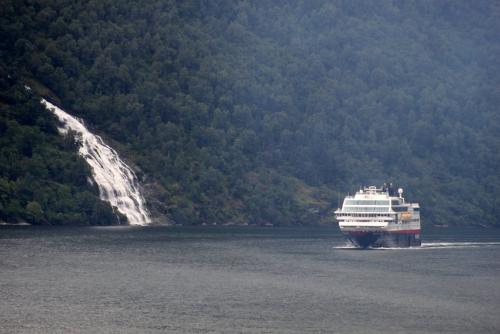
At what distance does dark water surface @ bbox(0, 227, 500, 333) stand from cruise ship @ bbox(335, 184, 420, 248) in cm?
276

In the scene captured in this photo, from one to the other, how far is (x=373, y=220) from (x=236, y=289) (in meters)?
64.7

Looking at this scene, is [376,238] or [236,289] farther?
[376,238]

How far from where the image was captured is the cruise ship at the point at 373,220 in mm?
184875

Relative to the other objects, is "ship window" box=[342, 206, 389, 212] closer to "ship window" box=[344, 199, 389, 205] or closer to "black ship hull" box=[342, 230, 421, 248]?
"ship window" box=[344, 199, 389, 205]

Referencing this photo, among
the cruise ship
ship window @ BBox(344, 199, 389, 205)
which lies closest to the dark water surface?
the cruise ship

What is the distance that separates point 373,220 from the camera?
608 feet

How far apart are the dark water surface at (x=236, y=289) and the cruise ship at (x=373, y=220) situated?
2.76m

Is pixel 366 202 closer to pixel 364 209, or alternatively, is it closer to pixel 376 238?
pixel 364 209

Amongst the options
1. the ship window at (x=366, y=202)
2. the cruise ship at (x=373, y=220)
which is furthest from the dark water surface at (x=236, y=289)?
the ship window at (x=366, y=202)

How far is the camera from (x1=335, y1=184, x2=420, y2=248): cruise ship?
185m

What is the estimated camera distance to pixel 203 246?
7500 inches

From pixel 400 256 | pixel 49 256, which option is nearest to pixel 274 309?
pixel 49 256

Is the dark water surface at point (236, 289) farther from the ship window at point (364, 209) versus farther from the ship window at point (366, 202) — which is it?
the ship window at point (366, 202)

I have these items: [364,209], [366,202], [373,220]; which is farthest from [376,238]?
[366,202]
